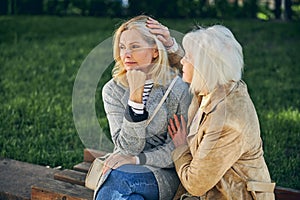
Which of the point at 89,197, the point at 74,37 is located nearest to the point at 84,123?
the point at 89,197

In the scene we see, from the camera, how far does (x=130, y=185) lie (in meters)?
3.11

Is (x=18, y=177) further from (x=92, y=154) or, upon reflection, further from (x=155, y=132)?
(x=155, y=132)

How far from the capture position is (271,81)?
25.2 feet

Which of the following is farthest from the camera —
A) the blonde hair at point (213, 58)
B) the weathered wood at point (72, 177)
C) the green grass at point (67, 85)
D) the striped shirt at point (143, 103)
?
the green grass at point (67, 85)

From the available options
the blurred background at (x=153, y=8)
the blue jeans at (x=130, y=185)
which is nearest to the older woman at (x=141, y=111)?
the blue jeans at (x=130, y=185)

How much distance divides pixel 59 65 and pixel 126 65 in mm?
4899

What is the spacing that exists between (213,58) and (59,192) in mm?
1277

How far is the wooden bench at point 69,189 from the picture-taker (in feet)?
11.5

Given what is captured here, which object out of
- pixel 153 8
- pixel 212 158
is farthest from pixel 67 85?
pixel 153 8

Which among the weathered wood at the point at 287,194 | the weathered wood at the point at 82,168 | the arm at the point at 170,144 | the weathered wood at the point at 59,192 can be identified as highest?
the arm at the point at 170,144

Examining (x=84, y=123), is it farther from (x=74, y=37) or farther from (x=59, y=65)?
(x=74, y=37)

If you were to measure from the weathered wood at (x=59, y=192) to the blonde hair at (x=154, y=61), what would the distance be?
0.68 metres

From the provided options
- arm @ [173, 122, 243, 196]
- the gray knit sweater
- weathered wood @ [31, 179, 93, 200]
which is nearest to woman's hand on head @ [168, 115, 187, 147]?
the gray knit sweater

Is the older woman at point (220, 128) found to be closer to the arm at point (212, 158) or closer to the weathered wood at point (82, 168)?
the arm at point (212, 158)
